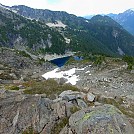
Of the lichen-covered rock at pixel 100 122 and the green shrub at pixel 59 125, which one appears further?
the green shrub at pixel 59 125

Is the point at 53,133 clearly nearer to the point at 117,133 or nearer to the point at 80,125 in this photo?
the point at 80,125

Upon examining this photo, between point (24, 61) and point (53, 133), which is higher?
point (53, 133)

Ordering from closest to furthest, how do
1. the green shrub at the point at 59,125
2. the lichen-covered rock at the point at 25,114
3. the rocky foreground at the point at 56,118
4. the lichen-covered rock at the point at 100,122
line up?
1. the lichen-covered rock at the point at 100,122
2. the rocky foreground at the point at 56,118
3. the green shrub at the point at 59,125
4. the lichen-covered rock at the point at 25,114

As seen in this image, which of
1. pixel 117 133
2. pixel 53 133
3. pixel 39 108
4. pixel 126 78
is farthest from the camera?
pixel 126 78

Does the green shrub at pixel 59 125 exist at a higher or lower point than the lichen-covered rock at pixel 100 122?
lower

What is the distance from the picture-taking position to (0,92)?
31.3m

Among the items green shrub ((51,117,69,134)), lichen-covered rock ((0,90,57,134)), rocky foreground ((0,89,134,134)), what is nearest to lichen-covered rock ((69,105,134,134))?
rocky foreground ((0,89,134,134))

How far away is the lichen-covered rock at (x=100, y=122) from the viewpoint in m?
21.2

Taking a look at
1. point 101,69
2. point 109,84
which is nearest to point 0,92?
point 109,84

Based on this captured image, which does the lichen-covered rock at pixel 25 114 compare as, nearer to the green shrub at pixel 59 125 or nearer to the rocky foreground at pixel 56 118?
the rocky foreground at pixel 56 118

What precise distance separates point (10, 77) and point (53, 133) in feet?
119

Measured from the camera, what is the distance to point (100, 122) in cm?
2158

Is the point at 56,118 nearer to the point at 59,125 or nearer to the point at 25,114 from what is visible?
the point at 59,125

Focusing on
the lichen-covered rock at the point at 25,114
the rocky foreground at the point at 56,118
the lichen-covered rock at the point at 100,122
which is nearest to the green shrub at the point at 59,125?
the rocky foreground at the point at 56,118
